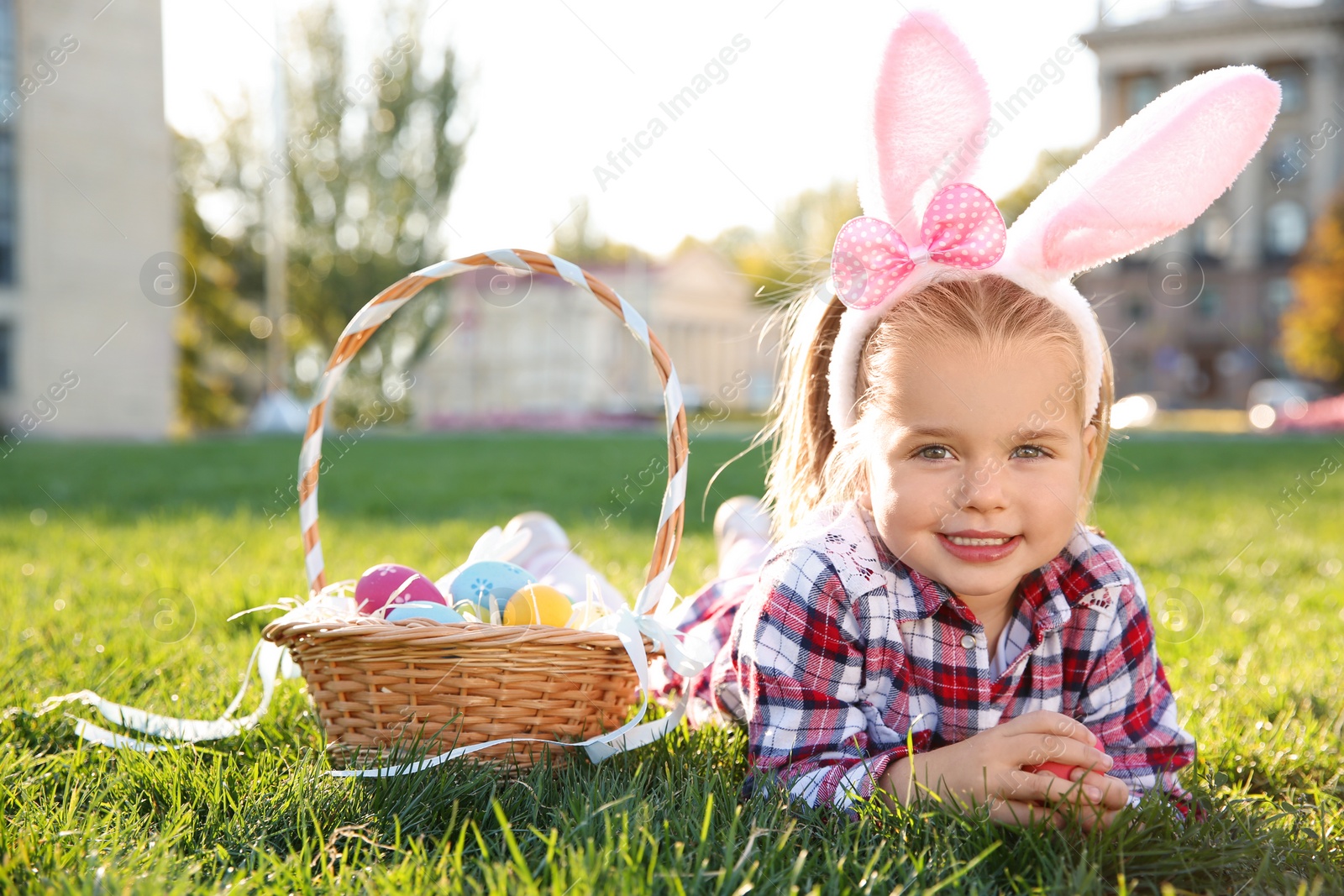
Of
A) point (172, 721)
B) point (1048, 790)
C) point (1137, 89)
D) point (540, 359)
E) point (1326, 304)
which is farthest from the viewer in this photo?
point (1137, 89)

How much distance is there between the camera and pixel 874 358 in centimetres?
178

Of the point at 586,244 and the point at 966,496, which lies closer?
the point at 966,496

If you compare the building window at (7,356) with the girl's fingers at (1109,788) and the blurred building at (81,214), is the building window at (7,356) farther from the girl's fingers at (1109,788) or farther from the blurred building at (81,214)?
the girl's fingers at (1109,788)

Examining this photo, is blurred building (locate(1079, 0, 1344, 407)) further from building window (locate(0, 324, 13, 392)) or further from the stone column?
building window (locate(0, 324, 13, 392))

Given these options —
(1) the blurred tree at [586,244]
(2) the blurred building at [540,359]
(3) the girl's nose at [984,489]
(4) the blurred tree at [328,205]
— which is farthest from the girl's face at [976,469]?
(1) the blurred tree at [586,244]

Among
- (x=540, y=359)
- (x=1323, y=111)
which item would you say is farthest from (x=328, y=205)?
(x=1323, y=111)

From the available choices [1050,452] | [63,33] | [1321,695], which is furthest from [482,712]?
[63,33]

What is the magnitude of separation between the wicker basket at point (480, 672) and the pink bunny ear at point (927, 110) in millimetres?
513

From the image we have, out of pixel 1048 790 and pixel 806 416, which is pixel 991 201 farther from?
pixel 1048 790

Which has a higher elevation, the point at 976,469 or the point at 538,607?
the point at 976,469

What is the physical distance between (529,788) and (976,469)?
84cm

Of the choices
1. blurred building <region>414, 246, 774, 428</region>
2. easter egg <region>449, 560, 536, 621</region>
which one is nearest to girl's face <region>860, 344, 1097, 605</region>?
easter egg <region>449, 560, 536, 621</region>

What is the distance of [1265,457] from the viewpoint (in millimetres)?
9820

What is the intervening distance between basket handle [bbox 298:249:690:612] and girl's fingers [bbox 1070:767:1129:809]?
0.71m
